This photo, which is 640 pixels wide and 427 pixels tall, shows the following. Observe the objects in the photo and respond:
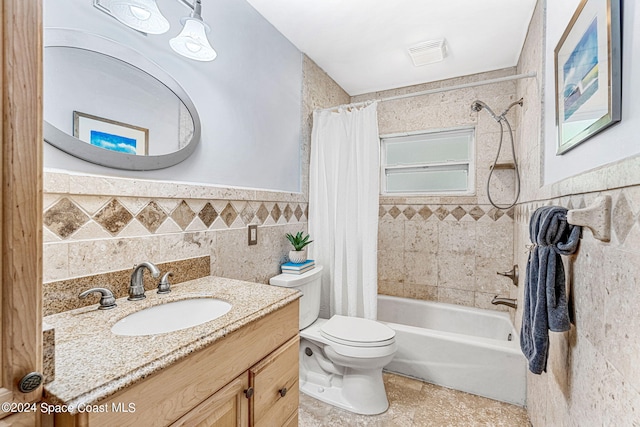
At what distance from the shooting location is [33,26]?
0.47m

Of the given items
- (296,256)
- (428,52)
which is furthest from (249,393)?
(428,52)

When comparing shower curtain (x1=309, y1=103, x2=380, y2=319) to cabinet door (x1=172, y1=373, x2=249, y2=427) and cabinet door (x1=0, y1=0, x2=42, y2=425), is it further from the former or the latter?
cabinet door (x1=0, y1=0, x2=42, y2=425)

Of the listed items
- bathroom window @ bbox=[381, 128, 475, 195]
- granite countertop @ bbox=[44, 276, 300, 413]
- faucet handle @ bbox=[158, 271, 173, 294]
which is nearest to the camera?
granite countertop @ bbox=[44, 276, 300, 413]

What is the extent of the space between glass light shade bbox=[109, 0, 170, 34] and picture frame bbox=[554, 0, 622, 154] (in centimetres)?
141

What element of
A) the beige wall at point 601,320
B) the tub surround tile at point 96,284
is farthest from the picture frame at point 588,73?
the tub surround tile at point 96,284

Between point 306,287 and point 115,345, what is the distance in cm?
129

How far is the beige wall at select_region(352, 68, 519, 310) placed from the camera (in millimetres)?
2430

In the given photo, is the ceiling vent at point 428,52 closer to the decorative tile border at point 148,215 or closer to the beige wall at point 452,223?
the beige wall at point 452,223

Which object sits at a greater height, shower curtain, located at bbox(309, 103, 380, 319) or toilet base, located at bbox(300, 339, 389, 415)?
shower curtain, located at bbox(309, 103, 380, 319)

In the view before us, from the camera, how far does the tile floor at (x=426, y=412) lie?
1.63 metres

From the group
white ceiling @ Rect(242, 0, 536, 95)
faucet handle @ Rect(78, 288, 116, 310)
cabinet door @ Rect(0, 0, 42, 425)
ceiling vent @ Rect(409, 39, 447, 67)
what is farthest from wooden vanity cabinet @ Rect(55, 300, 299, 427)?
ceiling vent @ Rect(409, 39, 447, 67)

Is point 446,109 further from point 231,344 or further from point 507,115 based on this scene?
point 231,344

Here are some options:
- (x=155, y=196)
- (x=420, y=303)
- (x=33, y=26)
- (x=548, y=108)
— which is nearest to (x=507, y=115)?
(x=548, y=108)

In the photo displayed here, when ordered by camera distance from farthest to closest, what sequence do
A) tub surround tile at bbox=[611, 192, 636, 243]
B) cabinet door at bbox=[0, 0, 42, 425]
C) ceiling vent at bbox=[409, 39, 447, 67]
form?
ceiling vent at bbox=[409, 39, 447, 67] < tub surround tile at bbox=[611, 192, 636, 243] < cabinet door at bbox=[0, 0, 42, 425]
